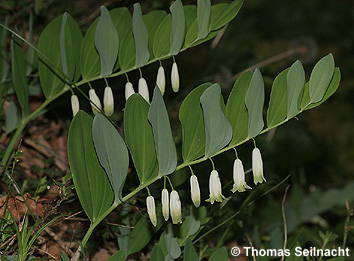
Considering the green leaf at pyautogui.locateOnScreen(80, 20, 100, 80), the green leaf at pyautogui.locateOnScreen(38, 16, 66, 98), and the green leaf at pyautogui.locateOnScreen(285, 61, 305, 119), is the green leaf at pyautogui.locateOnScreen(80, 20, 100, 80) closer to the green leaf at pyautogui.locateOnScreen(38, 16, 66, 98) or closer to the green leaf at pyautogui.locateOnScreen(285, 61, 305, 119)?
the green leaf at pyautogui.locateOnScreen(38, 16, 66, 98)

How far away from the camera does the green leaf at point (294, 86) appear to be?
798 mm

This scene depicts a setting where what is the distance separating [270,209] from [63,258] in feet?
2.71

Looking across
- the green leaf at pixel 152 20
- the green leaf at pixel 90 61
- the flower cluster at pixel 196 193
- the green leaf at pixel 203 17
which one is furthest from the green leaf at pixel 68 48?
the flower cluster at pixel 196 193

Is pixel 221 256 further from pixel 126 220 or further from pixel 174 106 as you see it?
pixel 174 106

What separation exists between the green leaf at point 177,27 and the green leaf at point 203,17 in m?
0.03

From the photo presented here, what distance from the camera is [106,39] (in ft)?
3.22

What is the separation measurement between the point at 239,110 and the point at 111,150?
17 cm

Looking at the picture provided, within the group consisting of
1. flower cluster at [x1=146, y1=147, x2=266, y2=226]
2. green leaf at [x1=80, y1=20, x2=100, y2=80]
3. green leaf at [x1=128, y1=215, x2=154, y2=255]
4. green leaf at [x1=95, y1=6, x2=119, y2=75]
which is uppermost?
green leaf at [x1=95, y1=6, x2=119, y2=75]

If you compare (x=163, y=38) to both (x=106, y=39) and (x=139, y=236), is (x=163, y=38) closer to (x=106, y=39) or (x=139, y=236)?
(x=106, y=39)

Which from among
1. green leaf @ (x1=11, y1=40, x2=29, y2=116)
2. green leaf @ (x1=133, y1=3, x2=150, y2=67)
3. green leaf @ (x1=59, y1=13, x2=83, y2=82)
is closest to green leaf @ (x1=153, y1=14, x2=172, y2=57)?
green leaf @ (x1=133, y1=3, x2=150, y2=67)

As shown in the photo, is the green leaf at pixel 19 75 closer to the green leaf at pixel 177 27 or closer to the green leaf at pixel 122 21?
the green leaf at pixel 122 21

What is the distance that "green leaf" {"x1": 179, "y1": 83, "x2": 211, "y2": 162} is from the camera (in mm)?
813

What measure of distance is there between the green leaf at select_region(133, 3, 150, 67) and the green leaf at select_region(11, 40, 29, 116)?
8.9 inches

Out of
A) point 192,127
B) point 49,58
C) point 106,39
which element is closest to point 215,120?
point 192,127
